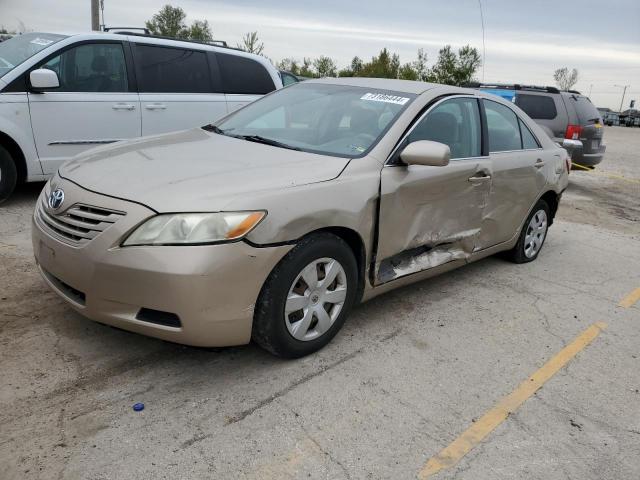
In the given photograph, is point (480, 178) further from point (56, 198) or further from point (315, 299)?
point (56, 198)

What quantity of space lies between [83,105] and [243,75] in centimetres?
218

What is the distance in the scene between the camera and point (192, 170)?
310cm

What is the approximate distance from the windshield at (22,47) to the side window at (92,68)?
8.5 inches

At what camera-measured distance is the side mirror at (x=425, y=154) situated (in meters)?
3.48

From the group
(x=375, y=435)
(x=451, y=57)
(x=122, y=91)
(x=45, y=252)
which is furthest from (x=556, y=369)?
(x=451, y=57)

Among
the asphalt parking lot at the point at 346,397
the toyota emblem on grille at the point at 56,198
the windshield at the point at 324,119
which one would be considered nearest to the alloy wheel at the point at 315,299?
the asphalt parking lot at the point at 346,397

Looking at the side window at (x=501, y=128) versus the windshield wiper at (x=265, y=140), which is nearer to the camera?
the windshield wiper at (x=265, y=140)

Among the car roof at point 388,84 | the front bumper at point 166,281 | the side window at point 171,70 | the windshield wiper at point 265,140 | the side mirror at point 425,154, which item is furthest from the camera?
the side window at point 171,70

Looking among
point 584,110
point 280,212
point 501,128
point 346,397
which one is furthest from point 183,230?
point 584,110

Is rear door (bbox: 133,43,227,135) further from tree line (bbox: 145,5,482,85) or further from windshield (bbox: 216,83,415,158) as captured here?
tree line (bbox: 145,5,482,85)

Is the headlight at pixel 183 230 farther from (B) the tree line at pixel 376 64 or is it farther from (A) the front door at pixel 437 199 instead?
(B) the tree line at pixel 376 64

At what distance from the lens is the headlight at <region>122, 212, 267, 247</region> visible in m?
2.69

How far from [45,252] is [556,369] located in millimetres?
3004

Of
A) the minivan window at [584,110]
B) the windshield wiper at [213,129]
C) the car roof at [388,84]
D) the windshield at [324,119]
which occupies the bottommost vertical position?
the minivan window at [584,110]
